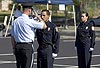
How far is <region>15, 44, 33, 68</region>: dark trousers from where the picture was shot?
8.79 metres

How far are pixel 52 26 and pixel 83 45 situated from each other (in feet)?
6.52

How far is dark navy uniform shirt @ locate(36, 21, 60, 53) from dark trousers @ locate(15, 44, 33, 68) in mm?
1092

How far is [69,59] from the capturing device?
1662 cm

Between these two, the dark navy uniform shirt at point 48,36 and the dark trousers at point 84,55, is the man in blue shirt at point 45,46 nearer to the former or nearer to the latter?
the dark navy uniform shirt at point 48,36

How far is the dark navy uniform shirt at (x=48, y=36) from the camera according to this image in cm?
990

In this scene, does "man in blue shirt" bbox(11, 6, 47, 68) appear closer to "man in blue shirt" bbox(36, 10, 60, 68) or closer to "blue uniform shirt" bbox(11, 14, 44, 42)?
"blue uniform shirt" bbox(11, 14, 44, 42)

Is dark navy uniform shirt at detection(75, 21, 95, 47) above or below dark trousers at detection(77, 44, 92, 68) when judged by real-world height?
above

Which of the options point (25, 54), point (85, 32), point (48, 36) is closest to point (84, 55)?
point (85, 32)

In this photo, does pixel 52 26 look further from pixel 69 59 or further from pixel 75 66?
pixel 69 59

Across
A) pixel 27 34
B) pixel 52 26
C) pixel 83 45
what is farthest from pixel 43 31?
pixel 83 45

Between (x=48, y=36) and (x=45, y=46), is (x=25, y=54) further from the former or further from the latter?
(x=48, y=36)

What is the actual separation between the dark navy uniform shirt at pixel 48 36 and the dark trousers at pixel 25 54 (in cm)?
109

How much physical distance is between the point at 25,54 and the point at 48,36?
130 centimetres

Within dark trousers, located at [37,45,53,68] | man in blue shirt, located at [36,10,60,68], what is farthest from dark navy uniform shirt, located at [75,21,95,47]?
dark trousers, located at [37,45,53,68]
